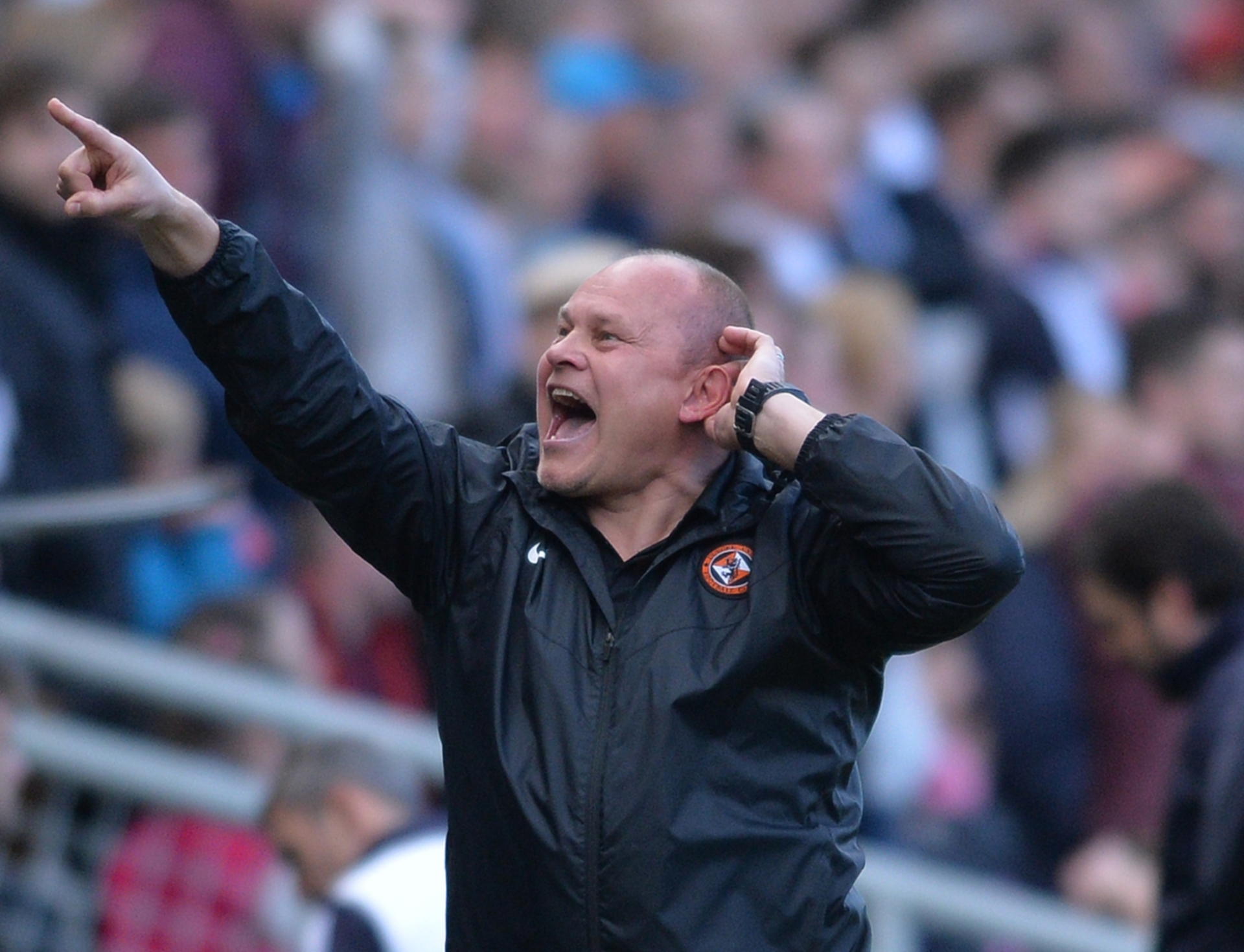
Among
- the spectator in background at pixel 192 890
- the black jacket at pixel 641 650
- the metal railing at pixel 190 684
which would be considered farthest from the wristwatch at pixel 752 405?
the spectator in background at pixel 192 890

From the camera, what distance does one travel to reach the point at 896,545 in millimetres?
2959

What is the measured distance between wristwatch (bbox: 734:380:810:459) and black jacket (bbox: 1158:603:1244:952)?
162cm

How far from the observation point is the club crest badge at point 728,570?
3.10 m

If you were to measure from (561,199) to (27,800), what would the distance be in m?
3.48

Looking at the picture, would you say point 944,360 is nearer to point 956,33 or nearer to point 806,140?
point 806,140

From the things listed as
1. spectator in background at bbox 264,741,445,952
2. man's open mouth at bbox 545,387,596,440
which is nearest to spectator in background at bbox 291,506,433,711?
spectator in background at bbox 264,741,445,952

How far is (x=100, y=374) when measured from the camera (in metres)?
5.63

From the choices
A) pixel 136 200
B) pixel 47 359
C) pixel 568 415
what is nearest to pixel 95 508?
pixel 47 359

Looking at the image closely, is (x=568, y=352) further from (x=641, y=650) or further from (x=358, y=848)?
(x=358, y=848)

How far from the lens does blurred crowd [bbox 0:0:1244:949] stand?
5750mm

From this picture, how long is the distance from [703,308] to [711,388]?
0.40ft

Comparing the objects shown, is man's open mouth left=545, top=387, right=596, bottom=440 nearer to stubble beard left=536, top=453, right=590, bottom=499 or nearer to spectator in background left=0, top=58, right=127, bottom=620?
stubble beard left=536, top=453, right=590, bottom=499

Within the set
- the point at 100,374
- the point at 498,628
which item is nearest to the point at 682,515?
the point at 498,628

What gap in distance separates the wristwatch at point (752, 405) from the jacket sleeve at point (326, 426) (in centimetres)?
38
